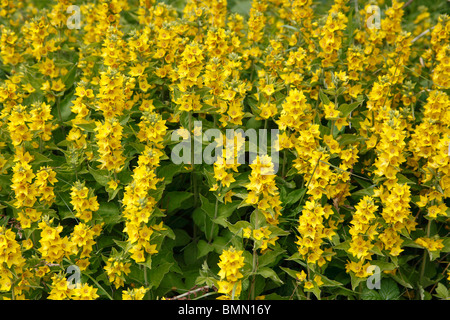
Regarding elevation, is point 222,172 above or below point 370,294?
above

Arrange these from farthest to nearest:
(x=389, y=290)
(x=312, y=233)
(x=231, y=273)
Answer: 1. (x=389, y=290)
2. (x=312, y=233)
3. (x=231, y=273)

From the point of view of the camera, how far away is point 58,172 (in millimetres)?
2703

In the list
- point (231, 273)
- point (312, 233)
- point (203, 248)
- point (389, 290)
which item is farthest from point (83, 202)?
point (389, 290)

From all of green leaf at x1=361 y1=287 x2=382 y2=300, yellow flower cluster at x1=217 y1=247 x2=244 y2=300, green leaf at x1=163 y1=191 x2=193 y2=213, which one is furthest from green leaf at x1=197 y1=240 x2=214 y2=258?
green leaf at x1=361 y1=287 x2=382 y2=300

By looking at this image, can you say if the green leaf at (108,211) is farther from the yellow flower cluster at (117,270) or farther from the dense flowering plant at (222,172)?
the yellow flower cluster at (117,270)

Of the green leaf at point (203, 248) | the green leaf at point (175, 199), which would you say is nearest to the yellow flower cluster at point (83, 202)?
the green leaf at point (175, 199)

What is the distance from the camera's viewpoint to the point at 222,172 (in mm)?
2477

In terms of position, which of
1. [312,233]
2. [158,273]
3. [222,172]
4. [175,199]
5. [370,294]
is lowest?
[370,294]

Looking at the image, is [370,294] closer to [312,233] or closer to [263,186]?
[312,233]

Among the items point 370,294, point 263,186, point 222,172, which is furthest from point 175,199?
point 370,294

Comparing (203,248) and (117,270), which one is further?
(203,248)

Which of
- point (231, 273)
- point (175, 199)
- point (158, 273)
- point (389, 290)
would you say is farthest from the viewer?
point (175, 199)

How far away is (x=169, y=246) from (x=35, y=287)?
729 millimetres

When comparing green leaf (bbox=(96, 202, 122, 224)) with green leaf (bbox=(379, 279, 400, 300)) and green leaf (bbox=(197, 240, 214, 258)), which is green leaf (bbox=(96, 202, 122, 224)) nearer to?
green leaf (bbox=(197, 240, 214, 258))
